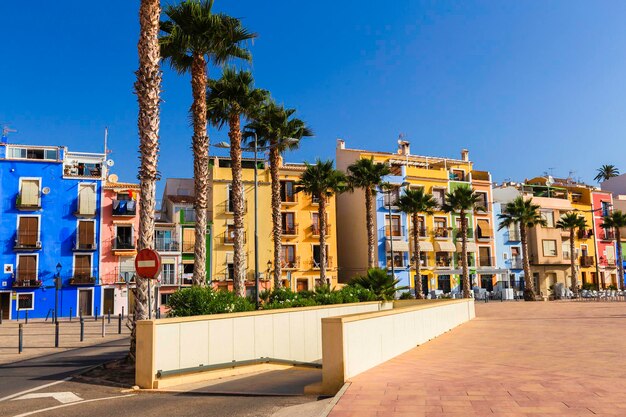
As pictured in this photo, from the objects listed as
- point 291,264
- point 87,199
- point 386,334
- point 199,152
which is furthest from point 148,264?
point 291,264

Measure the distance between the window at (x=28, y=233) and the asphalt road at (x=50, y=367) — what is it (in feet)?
95.3

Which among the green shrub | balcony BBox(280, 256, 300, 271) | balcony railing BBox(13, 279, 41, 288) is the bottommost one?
the green shrub

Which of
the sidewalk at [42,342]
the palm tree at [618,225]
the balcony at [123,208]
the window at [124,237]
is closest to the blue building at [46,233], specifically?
the balcony at [123,208]

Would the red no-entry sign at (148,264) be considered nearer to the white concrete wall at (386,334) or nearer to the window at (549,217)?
the white concrete wall at (386,334)

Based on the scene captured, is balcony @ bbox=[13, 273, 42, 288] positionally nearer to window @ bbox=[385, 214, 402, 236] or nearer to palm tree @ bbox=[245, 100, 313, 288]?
palm tree @ bbox=[245, 100, 313, 288]

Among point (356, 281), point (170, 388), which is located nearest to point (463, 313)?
point (356, 281)

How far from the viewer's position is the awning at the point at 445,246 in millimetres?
60772

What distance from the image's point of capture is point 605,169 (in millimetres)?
103812

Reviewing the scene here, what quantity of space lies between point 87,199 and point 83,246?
3.85 m

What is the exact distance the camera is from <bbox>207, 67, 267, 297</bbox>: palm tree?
25156 millimetres

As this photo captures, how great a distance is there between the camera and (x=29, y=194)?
46562mm

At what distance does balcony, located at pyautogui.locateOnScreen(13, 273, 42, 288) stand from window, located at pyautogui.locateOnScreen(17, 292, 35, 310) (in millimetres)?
766

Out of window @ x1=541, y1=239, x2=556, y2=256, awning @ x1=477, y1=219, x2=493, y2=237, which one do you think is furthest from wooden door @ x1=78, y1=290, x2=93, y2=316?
window @ x1=541, y1=239, x2=556, y2=256

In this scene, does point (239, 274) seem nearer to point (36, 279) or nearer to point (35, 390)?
point (35, 390)
